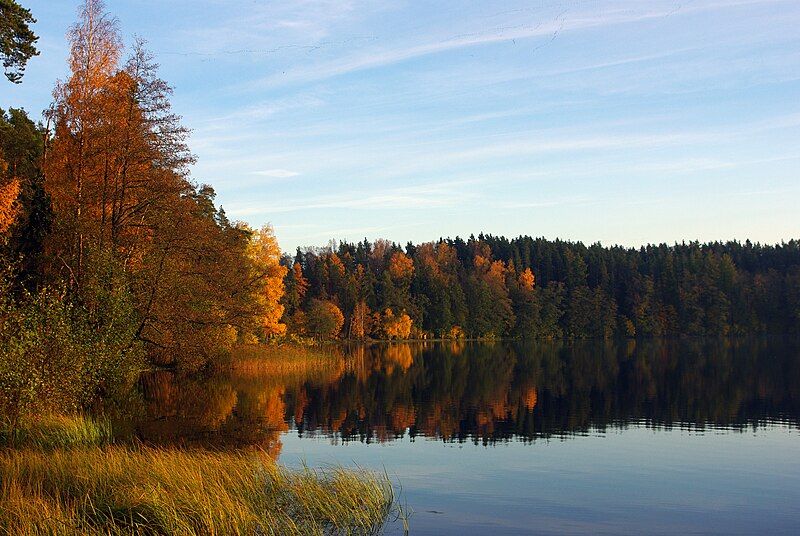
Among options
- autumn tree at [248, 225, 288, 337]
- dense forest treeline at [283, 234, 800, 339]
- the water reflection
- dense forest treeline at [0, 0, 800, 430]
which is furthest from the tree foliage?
dense forest treeline at [283, 234, 800, 339]

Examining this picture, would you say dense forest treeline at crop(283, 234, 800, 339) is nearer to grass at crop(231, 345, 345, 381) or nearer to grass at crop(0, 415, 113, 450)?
grass at crop(231, 345, 345, 381)

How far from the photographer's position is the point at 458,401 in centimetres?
5194

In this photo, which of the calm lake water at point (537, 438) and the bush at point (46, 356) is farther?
the bush at point (46, 356)

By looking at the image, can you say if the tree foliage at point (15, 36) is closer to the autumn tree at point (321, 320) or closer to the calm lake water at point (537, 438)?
the calm lake water at point (537, 438)

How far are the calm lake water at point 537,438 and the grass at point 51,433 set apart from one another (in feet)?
12.4

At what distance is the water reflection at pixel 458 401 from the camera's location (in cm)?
3819

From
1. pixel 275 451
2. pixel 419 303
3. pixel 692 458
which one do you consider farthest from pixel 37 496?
pixel 419 303

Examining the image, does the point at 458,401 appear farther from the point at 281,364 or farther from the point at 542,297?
the point at 542,297

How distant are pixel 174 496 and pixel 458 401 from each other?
35.8m

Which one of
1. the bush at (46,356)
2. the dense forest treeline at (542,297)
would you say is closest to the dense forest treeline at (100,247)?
the bush at (46,356)

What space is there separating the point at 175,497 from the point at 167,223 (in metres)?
28.3

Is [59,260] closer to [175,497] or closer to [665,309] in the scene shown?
[175,497]

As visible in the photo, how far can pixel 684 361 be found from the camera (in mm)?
91125

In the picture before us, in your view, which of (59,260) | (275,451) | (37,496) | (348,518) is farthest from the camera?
(59,260)
